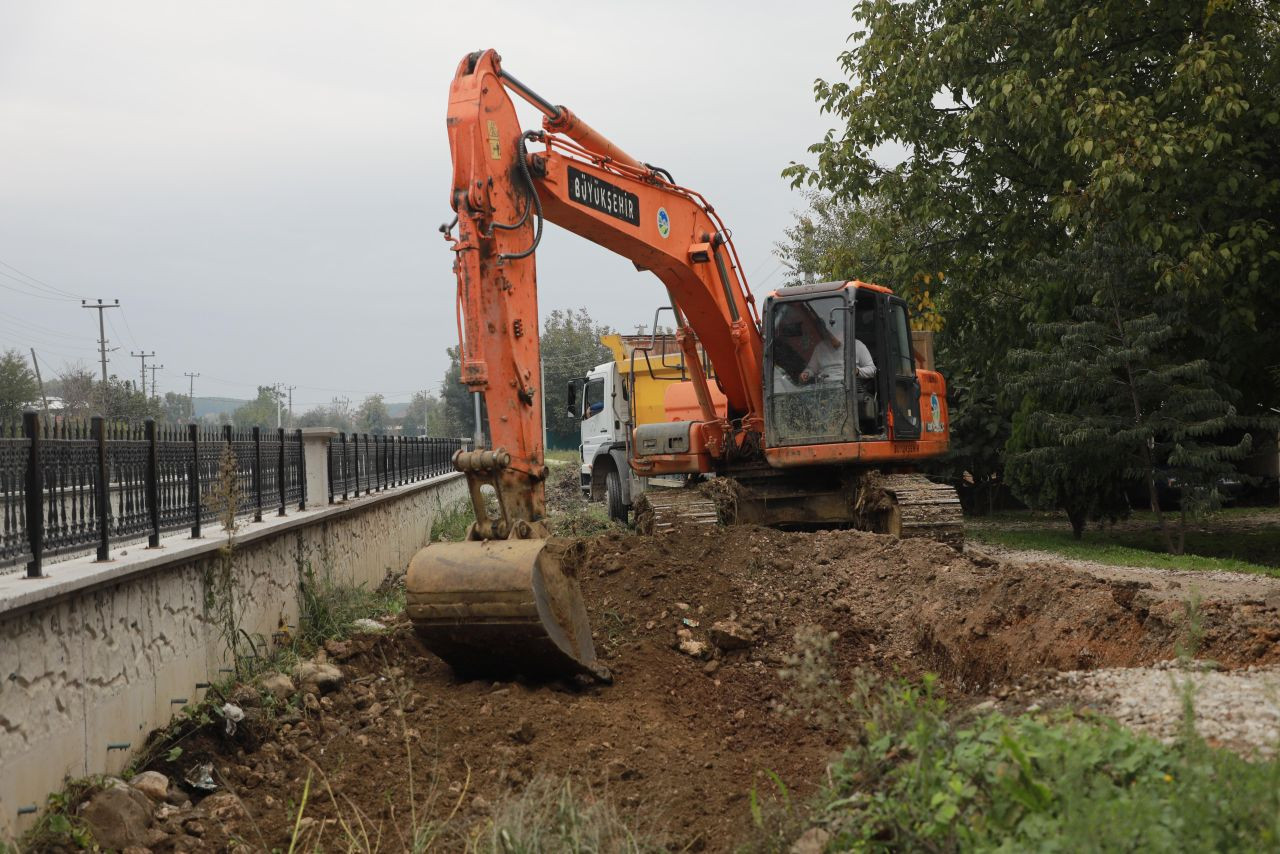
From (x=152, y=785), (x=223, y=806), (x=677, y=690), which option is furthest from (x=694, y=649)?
(x=152, y=785)

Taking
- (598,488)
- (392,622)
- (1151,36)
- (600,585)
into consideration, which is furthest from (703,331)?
(598,488)

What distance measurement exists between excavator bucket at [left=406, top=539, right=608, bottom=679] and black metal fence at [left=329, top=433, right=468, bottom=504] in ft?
19.8

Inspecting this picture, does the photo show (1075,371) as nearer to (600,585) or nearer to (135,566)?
(600,585)

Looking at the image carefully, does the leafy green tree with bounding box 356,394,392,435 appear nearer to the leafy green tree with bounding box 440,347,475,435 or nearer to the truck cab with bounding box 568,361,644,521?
the leafy green tree with bounding box 440,347,475,435

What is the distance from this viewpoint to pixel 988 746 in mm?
4180

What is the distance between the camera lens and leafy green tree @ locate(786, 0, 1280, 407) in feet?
43.3

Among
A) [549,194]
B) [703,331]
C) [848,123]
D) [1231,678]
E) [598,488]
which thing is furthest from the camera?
[598,488]

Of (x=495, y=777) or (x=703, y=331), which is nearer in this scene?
(x=495, y=777)

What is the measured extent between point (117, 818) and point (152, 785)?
1.93 ft

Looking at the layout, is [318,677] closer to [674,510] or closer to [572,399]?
[674,510]

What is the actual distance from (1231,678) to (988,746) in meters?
A: 1.55

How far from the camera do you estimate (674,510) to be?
13.2 metres

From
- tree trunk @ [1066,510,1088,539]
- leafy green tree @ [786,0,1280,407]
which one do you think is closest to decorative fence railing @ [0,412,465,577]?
leafy green tree @ [786,0,1280,407]

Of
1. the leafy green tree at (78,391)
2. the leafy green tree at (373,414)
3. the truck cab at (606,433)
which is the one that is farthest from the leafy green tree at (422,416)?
the truck cab at (606,433)
